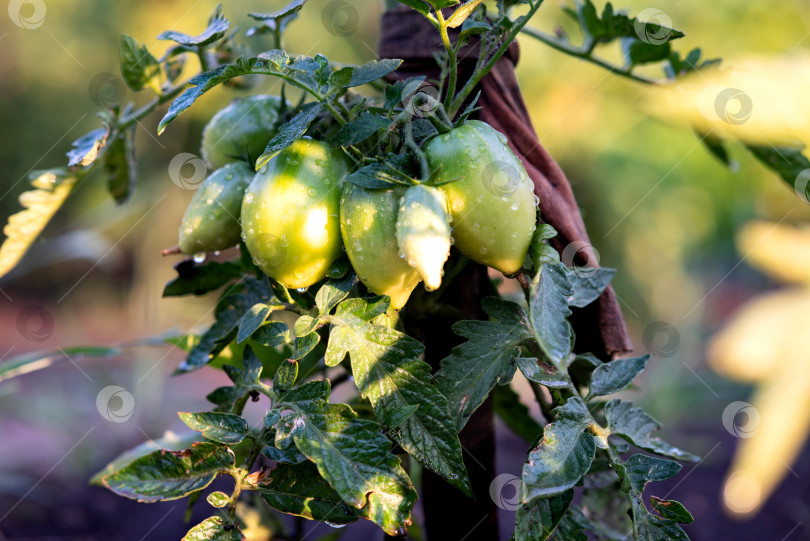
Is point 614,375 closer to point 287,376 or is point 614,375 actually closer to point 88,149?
point 287,376

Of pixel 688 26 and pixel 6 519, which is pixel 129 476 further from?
pixel 688 26

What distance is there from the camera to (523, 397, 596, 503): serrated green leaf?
11.2 inches

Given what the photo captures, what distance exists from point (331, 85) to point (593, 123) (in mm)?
1998

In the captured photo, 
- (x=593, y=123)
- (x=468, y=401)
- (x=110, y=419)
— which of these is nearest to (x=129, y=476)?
(x=468, y=401)

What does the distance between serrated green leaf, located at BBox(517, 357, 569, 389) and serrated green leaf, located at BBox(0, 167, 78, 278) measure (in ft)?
1.26

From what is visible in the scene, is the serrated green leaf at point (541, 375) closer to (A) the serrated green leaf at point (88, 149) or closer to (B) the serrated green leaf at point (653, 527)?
(B) the serrated green leaf at point (653, 527)

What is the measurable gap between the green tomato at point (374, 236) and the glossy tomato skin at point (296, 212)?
1 cm

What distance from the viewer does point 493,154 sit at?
0.31 m

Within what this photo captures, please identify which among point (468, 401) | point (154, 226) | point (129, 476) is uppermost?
point (468, 401)

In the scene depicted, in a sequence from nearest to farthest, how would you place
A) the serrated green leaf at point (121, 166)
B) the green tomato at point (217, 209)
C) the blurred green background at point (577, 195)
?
the green tomato at point (217, 209) → the serrated green leaf at point (121, 166) → the blurred green background at point (577, 195)

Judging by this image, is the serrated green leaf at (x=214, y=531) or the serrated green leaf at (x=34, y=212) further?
the serrated green leaf at (x=34, y=212)

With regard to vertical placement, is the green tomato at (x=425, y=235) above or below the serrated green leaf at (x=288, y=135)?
above

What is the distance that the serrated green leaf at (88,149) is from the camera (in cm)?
40

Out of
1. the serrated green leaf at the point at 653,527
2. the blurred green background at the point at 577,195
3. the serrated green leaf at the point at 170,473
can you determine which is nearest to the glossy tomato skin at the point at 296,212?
the serrated green leaf at the point at 170,473
